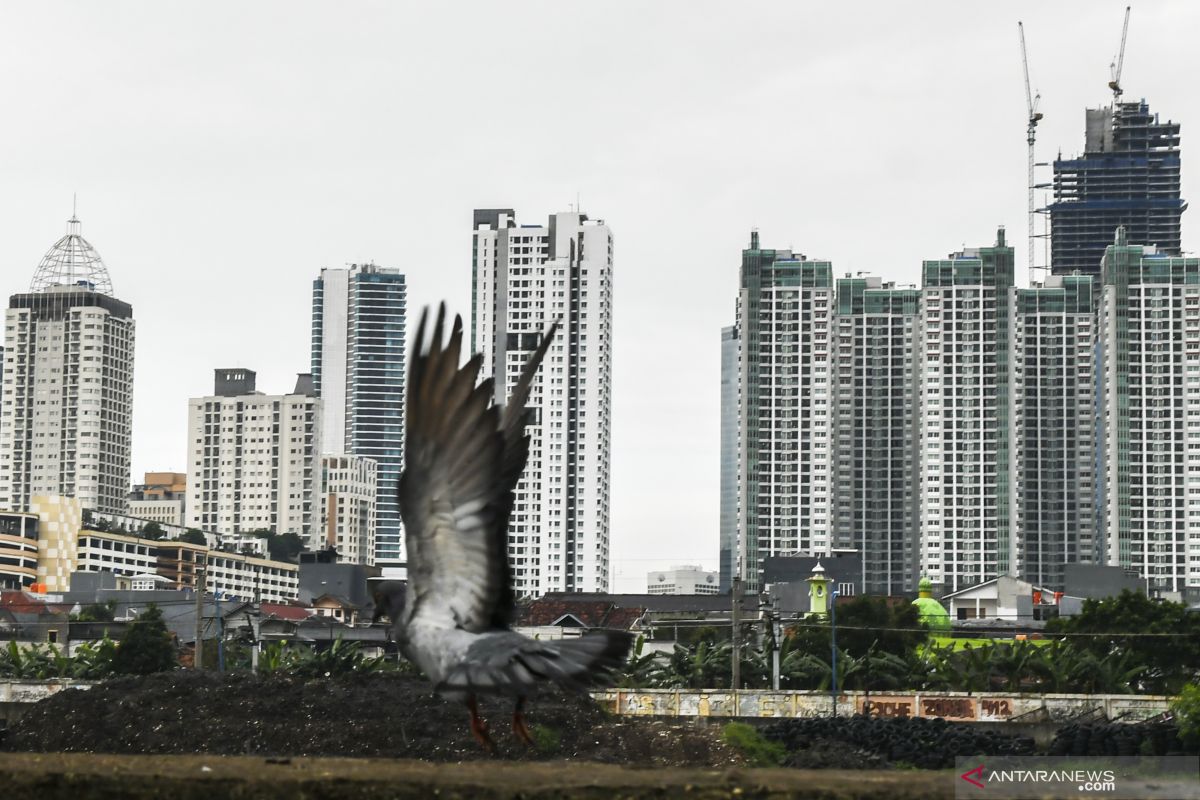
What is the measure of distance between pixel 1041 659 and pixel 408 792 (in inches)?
1637

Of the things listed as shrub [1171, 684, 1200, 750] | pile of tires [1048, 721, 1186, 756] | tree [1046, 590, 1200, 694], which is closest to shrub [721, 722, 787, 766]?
pile of tires [1048, 721, 1186, 756]

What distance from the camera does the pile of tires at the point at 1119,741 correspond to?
29.7 meters

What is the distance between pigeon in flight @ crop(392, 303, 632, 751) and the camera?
9.07m

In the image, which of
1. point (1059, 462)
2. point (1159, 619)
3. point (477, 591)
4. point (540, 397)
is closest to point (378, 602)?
point (477, 591)

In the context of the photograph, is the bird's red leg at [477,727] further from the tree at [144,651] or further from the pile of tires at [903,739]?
the tree at [144,651]

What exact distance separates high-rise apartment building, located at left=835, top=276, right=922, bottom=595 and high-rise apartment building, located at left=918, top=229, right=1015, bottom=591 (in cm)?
433

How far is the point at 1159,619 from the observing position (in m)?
61.4

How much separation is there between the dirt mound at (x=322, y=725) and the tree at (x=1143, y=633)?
83.8 feet

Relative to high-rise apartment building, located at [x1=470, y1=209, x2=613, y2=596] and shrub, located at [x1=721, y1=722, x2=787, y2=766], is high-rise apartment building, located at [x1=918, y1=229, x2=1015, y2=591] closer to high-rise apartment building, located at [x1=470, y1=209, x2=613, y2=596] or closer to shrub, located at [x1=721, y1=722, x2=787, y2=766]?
high-rise apartment building, located at [x1=470, y1=209, x2=613, y2=596]

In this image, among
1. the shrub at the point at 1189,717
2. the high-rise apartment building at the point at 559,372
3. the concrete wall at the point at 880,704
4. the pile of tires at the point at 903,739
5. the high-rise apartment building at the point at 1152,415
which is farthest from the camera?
the high-rise apartment building at the point at 1152,415

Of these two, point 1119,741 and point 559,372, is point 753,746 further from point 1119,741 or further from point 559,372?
point 559,372

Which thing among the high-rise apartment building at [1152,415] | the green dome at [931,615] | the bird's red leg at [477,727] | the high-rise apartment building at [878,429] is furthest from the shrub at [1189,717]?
the high-rise apartment building at [878,429]

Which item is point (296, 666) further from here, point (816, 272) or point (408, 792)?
point (816, 272)

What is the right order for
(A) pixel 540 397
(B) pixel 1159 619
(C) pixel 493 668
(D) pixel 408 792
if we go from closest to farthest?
(D) pixel 408 792, (C) pixel 493 668, (B) pixel 1159 619, (A) pixel 540 397
